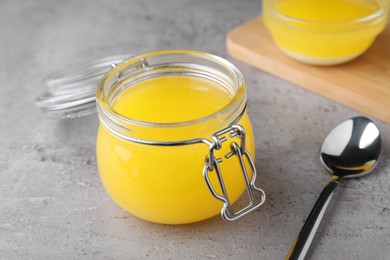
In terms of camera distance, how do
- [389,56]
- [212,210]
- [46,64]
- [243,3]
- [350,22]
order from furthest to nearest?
[243,3], [46,64], [389,56], [350,22], [212,210]

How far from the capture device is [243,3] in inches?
62.2

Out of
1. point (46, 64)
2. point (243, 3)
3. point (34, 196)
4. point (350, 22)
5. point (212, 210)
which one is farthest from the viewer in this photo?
point (243, 3)

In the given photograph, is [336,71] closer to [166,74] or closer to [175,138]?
[166,74]

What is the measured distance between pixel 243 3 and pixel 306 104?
1.61 ft

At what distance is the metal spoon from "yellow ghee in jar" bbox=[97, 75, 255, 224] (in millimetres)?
165

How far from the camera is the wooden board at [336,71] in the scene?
3.76 feet

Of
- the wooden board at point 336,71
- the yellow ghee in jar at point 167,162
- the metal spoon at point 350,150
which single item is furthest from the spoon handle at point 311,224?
the wooden board at point 336,71

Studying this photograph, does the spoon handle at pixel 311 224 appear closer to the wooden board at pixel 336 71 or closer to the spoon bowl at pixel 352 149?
the spoon bowl at pixel 352 149

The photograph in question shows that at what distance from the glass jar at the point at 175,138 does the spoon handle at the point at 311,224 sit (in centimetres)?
8

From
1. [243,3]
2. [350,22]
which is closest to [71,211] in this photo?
[350,22]

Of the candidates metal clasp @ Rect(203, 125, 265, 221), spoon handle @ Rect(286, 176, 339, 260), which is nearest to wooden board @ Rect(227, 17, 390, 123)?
spoon handle @ Rect(286, 176, 339, 260)

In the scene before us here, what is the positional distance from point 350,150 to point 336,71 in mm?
272

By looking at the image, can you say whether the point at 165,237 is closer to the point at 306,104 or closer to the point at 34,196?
the point at 34,196

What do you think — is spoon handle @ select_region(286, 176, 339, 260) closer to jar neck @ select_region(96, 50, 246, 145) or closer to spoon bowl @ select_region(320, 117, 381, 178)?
spoon bowl @ select_region(320, 117, 381, 178)
